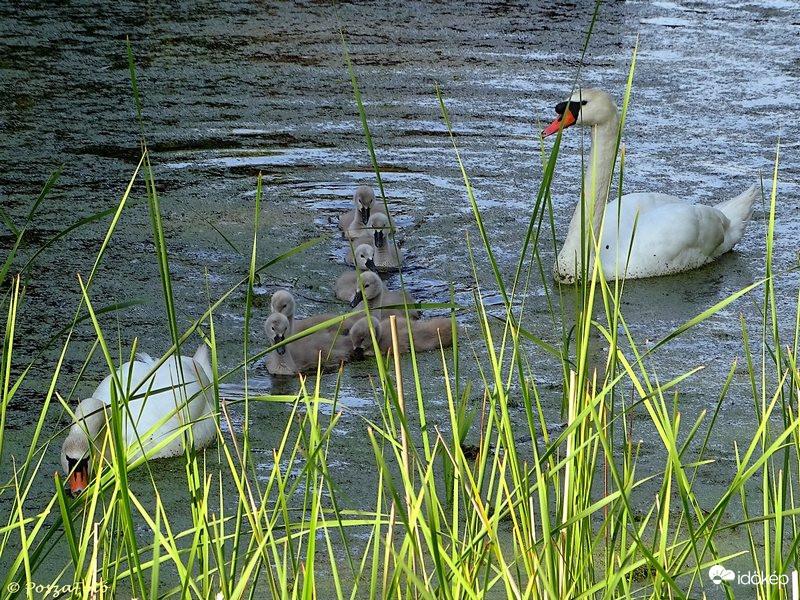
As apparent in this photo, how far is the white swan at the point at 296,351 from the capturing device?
4652 millimetres

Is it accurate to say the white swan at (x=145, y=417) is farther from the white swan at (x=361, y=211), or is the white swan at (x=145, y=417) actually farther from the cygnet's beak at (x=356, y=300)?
the white swan at (x=361, y=211)

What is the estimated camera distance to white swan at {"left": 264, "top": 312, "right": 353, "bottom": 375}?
4652 millimetres

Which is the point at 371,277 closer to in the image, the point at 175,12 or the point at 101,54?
the point at 101,54

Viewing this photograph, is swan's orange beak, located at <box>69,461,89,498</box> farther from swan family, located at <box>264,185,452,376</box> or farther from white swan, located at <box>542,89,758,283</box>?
white swan, located at <box>542,89,758,283</box>

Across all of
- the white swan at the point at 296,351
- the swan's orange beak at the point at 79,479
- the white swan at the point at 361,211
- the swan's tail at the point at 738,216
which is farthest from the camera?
the white swan at the point at 361,211

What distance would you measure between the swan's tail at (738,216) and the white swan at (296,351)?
1987mm

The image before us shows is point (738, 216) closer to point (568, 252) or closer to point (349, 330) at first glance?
point (568, 252)

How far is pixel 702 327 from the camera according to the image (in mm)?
5074

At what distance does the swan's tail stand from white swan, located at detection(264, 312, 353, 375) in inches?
78.2

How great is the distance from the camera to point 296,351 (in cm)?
486

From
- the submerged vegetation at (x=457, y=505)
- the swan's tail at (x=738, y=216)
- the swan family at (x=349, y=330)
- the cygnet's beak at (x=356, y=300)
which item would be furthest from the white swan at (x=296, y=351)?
the swan's tail at (x=738, y=216)

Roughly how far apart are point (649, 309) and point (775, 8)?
6658 mm

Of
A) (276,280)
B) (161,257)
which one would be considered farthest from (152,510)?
(276,280)

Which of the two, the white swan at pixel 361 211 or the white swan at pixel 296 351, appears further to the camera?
the white swan at pixel 361 211
